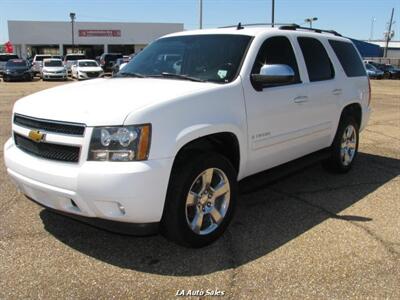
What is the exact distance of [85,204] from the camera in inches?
138

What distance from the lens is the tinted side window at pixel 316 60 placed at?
18.0 ft

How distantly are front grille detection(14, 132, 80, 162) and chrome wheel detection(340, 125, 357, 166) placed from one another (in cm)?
403

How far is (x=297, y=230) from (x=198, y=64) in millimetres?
1909

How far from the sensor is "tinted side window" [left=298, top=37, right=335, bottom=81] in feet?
18.0

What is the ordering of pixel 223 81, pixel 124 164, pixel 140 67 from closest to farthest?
pixel 124 164, pixel 223 81, pixel 140 67

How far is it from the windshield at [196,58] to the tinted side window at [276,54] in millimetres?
189

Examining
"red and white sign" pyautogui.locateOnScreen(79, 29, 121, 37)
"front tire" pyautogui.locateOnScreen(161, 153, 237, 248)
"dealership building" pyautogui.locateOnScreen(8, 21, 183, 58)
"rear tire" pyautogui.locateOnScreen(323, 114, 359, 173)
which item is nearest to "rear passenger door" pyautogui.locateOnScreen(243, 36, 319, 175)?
"front tire" pyautogui.locateOnScreen(161, 153, 237, 248)

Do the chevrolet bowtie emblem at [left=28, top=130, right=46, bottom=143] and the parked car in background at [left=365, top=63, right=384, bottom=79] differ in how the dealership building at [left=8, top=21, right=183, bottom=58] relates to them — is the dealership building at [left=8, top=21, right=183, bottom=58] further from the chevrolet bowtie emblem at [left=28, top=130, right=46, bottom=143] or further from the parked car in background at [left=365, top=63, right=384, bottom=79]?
the chevrolet bowtie emblem at [left=28, top=130, right=46, bottom=143]

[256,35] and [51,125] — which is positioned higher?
[256,35]

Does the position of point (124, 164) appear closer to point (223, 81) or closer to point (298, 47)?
point (223, 81)

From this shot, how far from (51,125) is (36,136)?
192 millimetres

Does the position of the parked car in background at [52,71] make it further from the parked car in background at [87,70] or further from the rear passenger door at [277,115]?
the rear passenger door at [277,115]

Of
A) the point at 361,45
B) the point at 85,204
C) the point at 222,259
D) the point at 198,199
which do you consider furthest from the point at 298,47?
the point at 361,45

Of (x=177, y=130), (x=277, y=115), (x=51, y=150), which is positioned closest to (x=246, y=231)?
(x=277, y=115)
